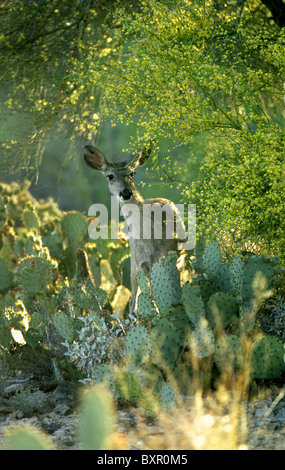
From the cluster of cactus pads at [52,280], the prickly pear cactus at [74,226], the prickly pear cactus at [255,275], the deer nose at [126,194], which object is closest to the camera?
the prickly pear cactus at [255,275]

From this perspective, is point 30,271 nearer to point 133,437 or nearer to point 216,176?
point 216,176

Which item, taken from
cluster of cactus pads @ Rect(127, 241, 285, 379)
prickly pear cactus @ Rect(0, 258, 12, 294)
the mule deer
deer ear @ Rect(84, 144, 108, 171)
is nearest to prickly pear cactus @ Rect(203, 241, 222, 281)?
cluster of cactus pads @ Rect(127, 241, 285, 379)

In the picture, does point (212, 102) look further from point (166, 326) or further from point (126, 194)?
point (166, 326)

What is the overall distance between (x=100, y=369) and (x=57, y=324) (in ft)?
2.51

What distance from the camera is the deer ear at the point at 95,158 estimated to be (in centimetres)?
705

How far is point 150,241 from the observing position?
670 centimetres

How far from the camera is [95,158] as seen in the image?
7141 mm

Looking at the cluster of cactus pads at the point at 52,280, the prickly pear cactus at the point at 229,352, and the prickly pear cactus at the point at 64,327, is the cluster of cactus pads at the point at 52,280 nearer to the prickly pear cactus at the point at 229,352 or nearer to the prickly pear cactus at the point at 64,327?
the prickly pear cactus at the point at 64,327

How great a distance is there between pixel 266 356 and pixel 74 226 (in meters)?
5.03

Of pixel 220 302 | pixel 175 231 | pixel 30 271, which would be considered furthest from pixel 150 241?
pixel 220 302

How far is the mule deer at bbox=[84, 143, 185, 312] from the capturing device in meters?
6.69

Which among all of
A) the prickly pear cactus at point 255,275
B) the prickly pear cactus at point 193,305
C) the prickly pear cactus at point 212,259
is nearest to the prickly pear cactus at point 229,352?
the prickly pear cactus at point 193,305

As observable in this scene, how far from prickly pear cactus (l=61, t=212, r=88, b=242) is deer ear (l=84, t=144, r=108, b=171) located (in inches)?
72.0

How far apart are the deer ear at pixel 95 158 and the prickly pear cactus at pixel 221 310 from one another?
2852mm
